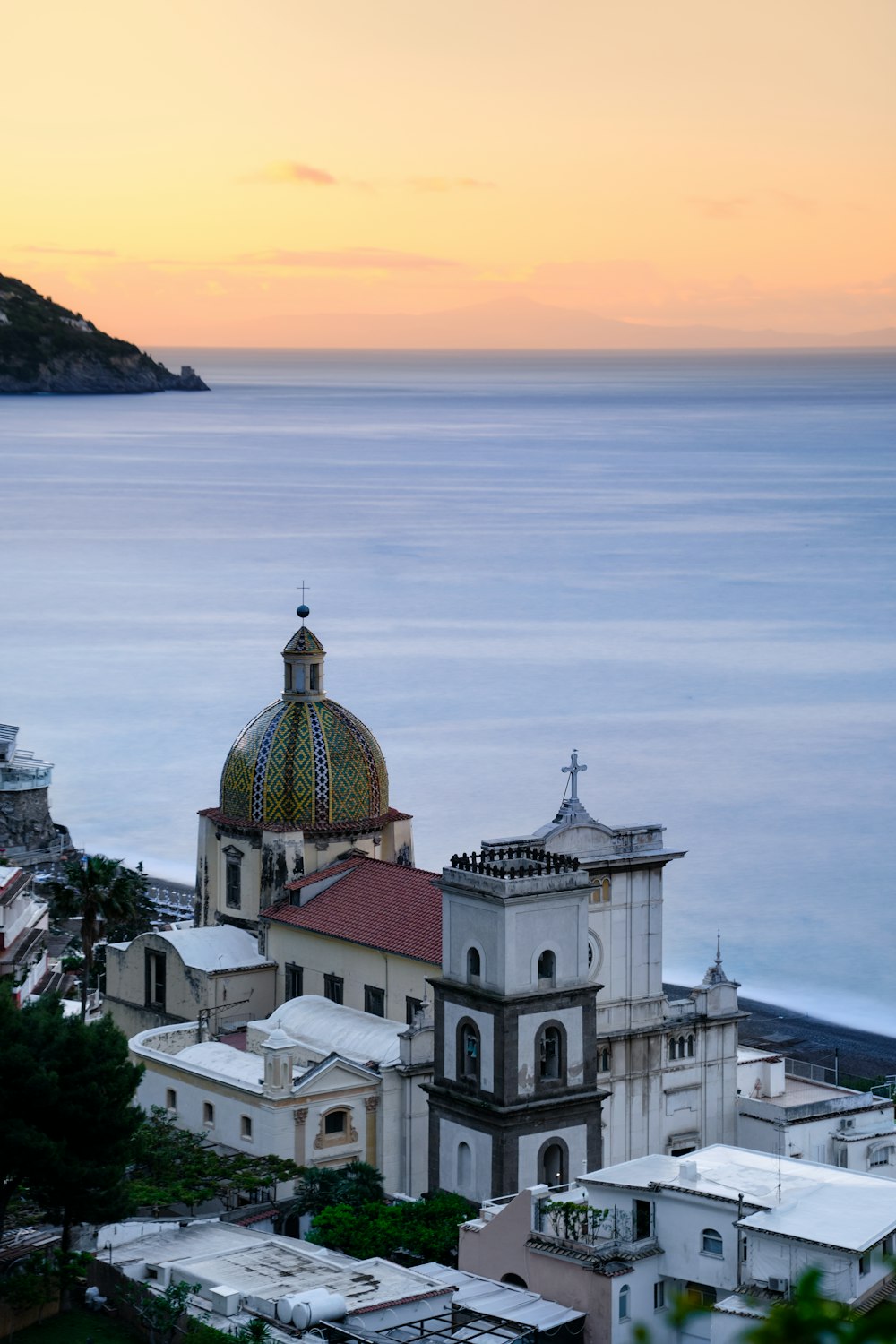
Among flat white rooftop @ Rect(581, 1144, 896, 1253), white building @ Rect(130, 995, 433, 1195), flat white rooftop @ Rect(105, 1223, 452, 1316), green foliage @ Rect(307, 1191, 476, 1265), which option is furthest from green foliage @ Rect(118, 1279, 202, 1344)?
white building @ Rect(130, 995, 433, 1195)

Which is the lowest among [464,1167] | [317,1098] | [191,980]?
[464,1167]

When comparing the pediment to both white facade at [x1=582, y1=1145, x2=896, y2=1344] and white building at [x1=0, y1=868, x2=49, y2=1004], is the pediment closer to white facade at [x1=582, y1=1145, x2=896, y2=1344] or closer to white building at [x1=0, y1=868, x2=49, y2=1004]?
white facade at [x1=582, y1=1145, x2=896, y2=1344]

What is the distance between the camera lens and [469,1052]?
40469 millimetres

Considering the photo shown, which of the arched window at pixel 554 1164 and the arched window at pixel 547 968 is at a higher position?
the arched window at pixel 547 968

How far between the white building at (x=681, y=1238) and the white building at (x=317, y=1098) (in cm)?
735

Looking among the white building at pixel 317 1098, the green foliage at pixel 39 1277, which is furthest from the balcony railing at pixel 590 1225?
the white building at pixel 317 1098

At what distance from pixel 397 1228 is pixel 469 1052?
3.91 m

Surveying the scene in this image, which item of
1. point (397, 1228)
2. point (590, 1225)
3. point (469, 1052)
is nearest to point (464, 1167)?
point (469, 1052)

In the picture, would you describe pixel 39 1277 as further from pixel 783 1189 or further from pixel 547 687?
pixel 547 687

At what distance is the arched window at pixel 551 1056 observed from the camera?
132 feet

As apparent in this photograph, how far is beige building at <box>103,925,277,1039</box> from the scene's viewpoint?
160 ft

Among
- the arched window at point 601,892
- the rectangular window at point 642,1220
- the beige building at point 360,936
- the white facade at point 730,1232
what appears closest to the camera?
the white facade at point 730,1232

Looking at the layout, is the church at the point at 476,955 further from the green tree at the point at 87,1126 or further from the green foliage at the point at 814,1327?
the green foliage at the point at 814,1327

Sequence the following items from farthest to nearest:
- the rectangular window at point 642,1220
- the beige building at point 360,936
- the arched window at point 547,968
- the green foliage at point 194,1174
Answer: the beige building at point 360,936, the arched window at point 547,968, the green foliage at point 194,1174, the rectangular window at point 642,1220
